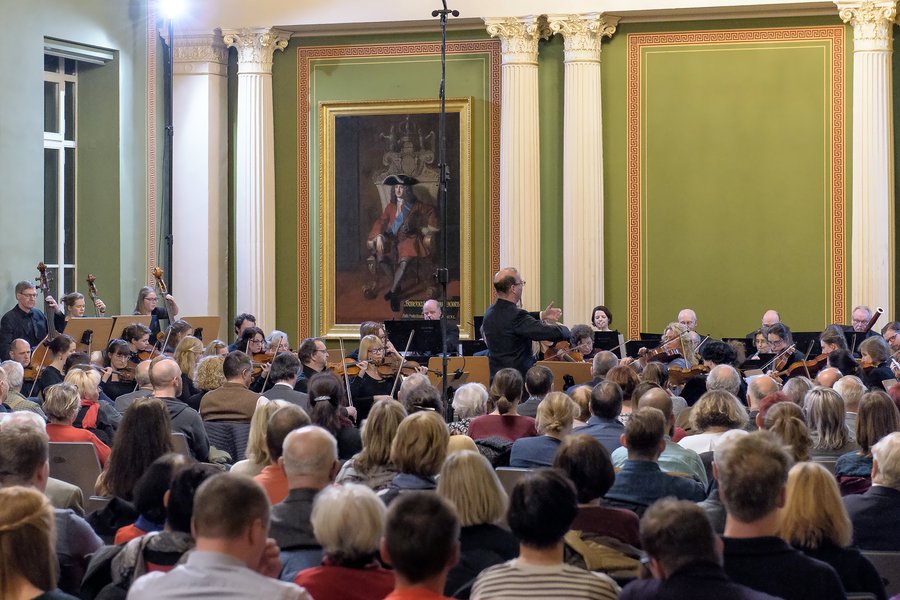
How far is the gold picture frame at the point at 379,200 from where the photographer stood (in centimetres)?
1384

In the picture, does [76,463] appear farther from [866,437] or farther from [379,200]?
[379,200]

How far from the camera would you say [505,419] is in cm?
652

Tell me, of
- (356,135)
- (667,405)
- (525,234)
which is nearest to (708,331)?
(525,234)

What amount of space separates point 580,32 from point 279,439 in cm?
924

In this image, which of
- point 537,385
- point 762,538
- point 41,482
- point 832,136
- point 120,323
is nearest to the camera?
point 762,538

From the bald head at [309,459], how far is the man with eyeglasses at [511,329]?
5203 millimetres

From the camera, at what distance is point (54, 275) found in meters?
13.6

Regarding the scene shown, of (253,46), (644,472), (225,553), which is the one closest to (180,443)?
(644,472)

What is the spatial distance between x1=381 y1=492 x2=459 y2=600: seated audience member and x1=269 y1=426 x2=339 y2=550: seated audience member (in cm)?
99

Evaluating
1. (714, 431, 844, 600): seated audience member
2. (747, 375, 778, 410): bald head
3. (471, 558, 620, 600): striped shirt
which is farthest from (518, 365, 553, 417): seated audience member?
(471, 558, 620, 600): striped shirt

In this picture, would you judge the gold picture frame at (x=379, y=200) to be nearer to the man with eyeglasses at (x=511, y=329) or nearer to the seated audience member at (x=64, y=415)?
the man with eyeglasses at (x=511, y=329)

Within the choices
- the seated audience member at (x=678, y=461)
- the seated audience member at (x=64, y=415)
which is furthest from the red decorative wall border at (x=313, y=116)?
the seated audience member at (x=678, y=461)

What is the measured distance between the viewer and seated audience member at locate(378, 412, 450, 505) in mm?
4414

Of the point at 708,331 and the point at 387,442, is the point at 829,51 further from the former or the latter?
the point at 387,442
